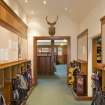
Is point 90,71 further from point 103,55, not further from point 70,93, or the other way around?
point 103,55

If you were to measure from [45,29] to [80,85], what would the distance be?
396cm

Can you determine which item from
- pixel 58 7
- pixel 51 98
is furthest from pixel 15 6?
pixel 51 98

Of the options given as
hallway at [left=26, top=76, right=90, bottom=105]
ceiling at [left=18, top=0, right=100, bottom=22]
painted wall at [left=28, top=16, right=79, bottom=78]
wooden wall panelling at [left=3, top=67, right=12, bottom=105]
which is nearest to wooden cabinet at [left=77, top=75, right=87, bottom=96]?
hallway at [left=26, top=76, right=90, bottom=105]

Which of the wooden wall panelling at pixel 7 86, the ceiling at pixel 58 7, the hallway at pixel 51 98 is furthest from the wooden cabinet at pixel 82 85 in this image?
the wooden wall panelling at pixel 7 86

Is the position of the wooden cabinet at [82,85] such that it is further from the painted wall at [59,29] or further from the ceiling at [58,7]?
the painted wall at [59,29]

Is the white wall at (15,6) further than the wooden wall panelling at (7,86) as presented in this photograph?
Yes

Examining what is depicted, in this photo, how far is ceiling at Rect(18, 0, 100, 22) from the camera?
7.56m

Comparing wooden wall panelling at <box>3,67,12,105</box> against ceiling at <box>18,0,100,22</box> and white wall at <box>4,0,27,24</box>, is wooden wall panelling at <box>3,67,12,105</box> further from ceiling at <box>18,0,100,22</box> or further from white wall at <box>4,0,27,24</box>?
ceiling at <box>18,0,100,22</box>

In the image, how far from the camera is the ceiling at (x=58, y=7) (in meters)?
7.56

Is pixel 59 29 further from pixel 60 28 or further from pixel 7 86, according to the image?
pixel 7 86

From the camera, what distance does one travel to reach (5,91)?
5.79 meters

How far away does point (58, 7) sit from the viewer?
30.8ft

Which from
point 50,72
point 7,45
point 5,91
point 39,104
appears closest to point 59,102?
point 39,104

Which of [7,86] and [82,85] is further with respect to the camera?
[82,85]
